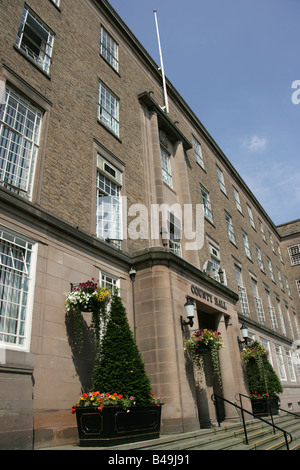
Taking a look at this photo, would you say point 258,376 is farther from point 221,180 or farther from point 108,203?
point 221,180

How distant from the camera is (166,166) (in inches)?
712


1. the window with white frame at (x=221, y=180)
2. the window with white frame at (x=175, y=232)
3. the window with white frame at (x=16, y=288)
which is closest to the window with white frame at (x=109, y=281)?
the window with white frame at (x=16, y=288)

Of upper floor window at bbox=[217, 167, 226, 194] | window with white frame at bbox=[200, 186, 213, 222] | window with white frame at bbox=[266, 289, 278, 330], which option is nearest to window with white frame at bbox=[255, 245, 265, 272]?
window with white frame at bbox=[266, 289, 278, 330]

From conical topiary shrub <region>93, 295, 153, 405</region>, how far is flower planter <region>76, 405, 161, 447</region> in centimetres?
41

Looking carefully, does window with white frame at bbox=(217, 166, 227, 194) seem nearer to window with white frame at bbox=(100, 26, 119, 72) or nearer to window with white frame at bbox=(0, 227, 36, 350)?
window with white frame at bbox=(100, 26, 119, 72)

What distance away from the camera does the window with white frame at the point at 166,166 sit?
17538 mm

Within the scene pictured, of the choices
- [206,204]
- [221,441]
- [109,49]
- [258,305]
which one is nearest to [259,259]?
[258,305]

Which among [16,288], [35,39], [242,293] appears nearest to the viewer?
[16,288]

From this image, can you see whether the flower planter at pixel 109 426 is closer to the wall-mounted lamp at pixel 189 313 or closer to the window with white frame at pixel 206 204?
the wall-mounted lamp at pixel 189 313

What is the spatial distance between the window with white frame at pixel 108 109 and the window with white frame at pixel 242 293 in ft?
42.8

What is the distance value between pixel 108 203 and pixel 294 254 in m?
34.3

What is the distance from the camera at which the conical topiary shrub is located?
8.07 meters

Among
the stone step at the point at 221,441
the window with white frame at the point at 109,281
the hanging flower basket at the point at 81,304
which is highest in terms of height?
the window with white frame at the point at 109,281

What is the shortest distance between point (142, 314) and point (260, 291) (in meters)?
18.0
